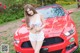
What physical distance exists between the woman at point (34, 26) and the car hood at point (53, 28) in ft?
1.08

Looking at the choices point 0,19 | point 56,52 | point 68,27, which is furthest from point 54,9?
point 0,19

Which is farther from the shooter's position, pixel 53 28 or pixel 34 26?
pixel 53 28

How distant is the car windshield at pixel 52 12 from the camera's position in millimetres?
9266

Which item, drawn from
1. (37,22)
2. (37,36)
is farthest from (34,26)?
(37,36)

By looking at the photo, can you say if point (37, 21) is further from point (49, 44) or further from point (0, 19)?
point (0, 19)

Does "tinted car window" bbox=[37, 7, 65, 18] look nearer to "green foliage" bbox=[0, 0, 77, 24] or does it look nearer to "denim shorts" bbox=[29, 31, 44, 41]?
"denim shorts" bbox=[29, 31, 44, 41]

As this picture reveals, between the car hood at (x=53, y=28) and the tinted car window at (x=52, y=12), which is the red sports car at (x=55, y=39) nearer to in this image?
the car hood at (x=53, y=28)

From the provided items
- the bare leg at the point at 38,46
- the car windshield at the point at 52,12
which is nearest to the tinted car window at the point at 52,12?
the car windshield at the point at 52,12

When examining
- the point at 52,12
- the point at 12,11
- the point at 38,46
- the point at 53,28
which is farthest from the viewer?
the point at 12,11

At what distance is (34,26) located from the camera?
7547 mm

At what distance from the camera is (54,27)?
8062 millimetres

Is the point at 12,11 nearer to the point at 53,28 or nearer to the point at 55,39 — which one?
the point at 53,28

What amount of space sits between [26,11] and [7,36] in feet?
15.1

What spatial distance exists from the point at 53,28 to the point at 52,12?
5.08 ft
